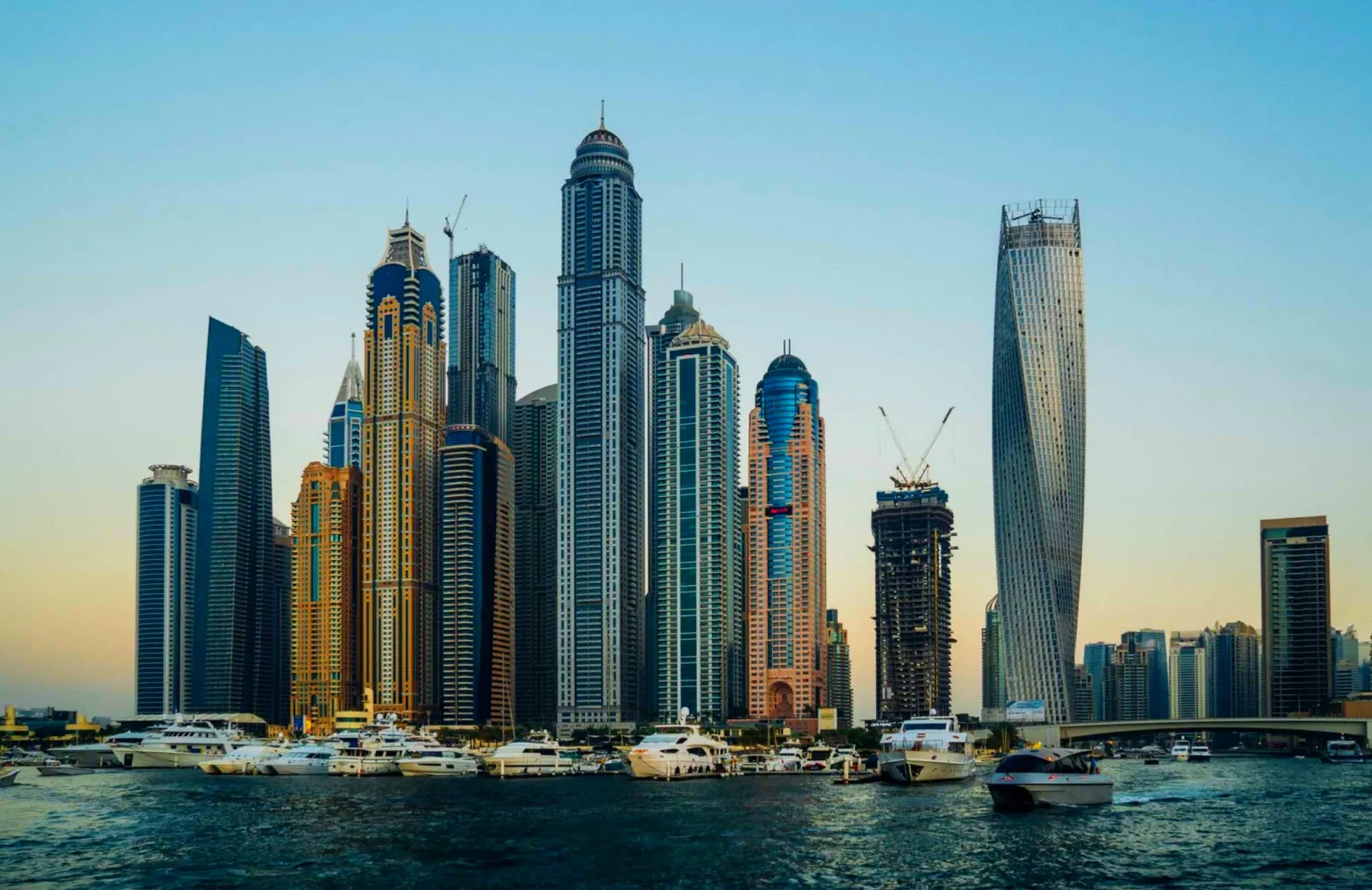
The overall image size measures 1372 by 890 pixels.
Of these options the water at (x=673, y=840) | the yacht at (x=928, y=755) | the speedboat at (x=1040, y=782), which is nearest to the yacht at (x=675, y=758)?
the water at (x=673, y=840)

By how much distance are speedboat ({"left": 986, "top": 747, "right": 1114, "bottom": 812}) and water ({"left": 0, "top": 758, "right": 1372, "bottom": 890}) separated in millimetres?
1668

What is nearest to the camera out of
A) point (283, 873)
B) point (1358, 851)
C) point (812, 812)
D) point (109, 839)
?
point (283, 873)

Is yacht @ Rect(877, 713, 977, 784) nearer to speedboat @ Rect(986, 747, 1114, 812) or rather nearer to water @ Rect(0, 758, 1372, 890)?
water @ Rect(0, 758, 1372, 890)

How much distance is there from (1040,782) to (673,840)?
3599 centimetres

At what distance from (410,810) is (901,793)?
53.2 m

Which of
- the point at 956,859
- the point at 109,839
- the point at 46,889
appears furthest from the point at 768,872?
the point at 109,839

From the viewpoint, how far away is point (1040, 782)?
120m

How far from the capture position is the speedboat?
121 m

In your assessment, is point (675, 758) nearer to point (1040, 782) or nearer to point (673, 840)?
point (1040, 782)

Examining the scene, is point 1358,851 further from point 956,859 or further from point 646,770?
point 646,770

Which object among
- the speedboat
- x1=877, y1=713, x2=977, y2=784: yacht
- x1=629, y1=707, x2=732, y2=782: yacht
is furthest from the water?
x1=629, y1=707, x2=732, y2=782: yacht

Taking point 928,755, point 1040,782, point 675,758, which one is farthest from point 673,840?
point 675,758

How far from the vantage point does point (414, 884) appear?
80812 millimetres

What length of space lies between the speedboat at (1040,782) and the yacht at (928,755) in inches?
1643
